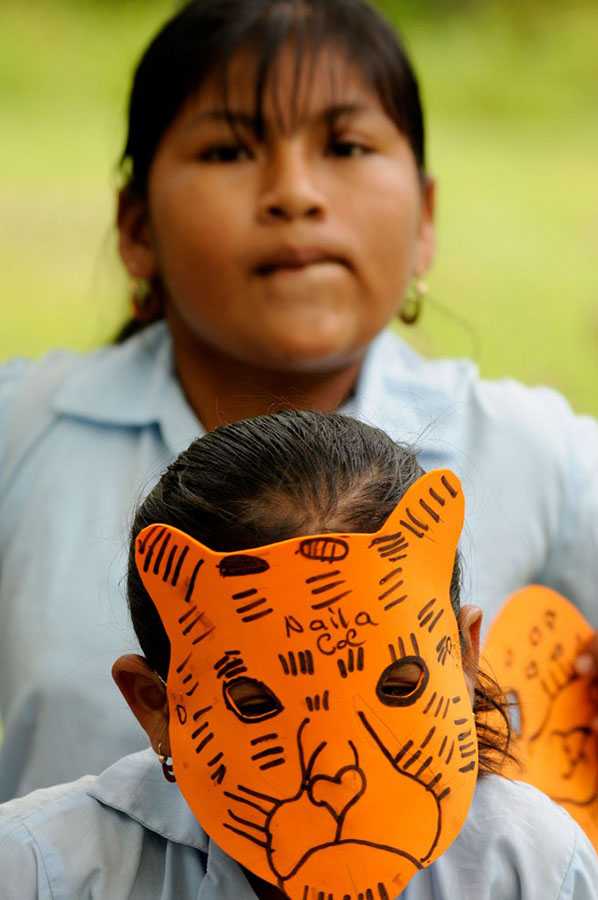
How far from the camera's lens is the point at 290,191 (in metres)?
1.54

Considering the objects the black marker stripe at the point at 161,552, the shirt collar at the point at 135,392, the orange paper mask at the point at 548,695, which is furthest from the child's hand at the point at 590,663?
the black marker stripe at the point at 161,552

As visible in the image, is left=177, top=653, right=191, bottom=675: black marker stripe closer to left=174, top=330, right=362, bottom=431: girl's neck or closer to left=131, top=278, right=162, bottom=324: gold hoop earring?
left=174, top=330, right=362, bottom=431: girl's neck

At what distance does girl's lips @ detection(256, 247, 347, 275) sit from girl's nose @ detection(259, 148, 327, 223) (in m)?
0.03

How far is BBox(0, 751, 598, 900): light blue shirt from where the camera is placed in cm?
113

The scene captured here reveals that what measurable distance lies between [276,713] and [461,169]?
149 inches

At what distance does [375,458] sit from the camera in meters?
1.15

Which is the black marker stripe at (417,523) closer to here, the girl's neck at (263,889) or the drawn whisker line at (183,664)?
the drawn whisker line at (183,664)

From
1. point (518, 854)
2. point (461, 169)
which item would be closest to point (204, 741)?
point (518, 854)

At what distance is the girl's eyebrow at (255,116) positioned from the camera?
1581 mm

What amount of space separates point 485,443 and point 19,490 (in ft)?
1.76

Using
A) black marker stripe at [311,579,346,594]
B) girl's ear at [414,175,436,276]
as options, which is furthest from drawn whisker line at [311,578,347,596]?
girl's ear at [414,175,436,276]

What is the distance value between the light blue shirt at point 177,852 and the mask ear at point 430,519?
0.22 metres

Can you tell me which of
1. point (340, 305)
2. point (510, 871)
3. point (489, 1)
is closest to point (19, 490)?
point (340, 305)

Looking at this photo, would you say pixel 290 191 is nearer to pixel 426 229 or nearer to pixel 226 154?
pixel 226 154
